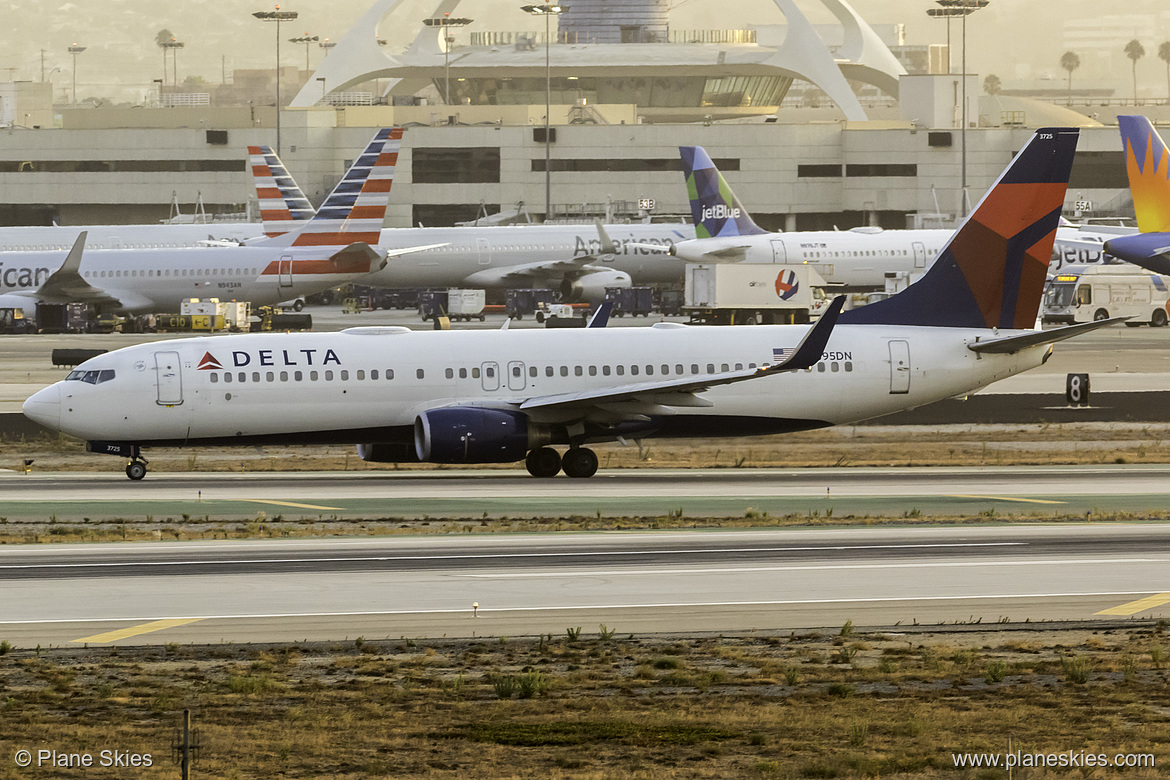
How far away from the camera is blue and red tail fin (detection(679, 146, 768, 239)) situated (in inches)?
4013

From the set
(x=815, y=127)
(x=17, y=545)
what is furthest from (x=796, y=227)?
(x=17, y=545)

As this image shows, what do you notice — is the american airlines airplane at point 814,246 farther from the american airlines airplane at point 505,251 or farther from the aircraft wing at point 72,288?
the aircraft wing at point 72,288

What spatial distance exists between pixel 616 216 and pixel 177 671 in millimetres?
133838

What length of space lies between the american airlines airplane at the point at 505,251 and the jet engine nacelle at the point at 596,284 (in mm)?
152

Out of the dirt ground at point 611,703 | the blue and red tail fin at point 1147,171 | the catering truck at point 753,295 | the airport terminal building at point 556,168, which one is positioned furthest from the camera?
the airport terminal building at point 556,168

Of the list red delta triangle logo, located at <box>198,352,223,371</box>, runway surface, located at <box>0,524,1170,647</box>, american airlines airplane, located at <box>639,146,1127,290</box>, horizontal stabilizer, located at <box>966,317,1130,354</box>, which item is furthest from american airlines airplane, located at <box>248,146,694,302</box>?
runway surface, located at <box>0,524,1170,647</box>

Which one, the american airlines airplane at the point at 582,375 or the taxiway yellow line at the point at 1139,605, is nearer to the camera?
the taxiway yellow line at the point at 1139,605

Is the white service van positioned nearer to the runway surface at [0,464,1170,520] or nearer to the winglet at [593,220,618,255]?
the winglet at [593,220,618,255]

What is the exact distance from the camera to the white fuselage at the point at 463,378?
37.0 m

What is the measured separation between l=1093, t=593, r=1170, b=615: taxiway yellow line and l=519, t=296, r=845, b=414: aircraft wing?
42.7 feet

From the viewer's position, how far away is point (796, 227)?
161m

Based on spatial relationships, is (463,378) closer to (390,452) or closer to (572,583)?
(390,452)

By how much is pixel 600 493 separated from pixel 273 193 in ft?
245

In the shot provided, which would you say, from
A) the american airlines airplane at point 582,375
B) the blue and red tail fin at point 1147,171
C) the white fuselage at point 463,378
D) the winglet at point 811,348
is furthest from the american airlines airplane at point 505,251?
the winglet at point 811,348
